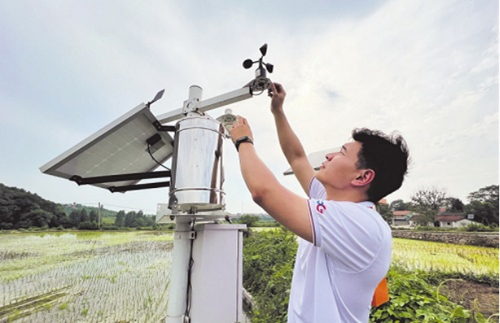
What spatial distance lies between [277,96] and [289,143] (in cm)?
30

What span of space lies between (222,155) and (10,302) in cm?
418

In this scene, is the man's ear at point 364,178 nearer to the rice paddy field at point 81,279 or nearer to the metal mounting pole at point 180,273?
the metal mounting pole at point 180,273

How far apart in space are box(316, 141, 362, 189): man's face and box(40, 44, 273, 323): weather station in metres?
0.71

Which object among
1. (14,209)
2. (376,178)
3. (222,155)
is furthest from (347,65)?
(14,209)

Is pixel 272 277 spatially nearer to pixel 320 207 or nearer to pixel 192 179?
pixel 192 179

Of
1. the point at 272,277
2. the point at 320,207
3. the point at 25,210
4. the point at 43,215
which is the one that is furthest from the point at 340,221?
the point at 43,215

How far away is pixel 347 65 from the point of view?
3.89 meters

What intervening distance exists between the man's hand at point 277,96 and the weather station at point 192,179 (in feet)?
0.21

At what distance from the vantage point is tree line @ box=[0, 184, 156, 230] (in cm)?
742

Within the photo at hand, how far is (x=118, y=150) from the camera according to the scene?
72.9 inches

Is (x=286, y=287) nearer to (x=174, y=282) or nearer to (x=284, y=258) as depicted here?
(x=284, y=258)

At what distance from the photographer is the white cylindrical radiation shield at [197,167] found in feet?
4.67

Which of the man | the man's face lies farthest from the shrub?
the man's face

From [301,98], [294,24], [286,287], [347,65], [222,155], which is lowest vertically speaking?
[286,287]
